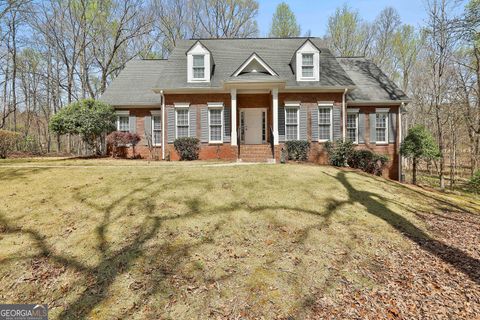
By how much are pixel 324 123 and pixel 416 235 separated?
414 inches

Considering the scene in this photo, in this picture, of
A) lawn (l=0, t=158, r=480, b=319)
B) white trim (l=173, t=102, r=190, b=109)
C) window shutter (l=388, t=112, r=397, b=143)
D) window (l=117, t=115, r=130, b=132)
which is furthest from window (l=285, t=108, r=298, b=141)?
window (l=117, t=115, r=130, b=132)

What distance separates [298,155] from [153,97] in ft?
33.4

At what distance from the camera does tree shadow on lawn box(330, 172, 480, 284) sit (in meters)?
4.90

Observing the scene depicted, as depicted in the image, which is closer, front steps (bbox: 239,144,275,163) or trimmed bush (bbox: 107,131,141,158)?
front steps (bbox: 239,144,275,163)

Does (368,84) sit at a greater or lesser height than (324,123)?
greater

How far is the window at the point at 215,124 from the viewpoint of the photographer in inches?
619

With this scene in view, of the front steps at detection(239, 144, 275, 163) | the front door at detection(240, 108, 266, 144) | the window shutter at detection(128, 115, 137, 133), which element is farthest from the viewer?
the window shutter at detection(128, 115, 137, 133)

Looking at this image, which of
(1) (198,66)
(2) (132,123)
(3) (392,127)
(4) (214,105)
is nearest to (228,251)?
(4) (214,105)

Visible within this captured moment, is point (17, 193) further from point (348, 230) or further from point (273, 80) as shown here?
point (273, 80)

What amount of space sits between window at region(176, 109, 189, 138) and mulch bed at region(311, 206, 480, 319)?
503 inches

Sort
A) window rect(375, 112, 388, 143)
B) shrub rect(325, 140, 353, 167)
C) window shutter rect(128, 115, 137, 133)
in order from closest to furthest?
shrub rect(325, 140, 353, 167), window rect(375, 112, 388, 143), window shutter rect(128, 115, 137, 133)

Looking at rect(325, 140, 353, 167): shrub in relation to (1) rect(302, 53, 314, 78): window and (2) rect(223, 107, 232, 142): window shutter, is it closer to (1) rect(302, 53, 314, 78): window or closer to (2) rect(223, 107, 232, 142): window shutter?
(1) rect(302, 53, 314, 78): window

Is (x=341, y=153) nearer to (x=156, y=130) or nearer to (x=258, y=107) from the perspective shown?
(x=258, y=107)

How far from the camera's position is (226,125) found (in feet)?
51.5
